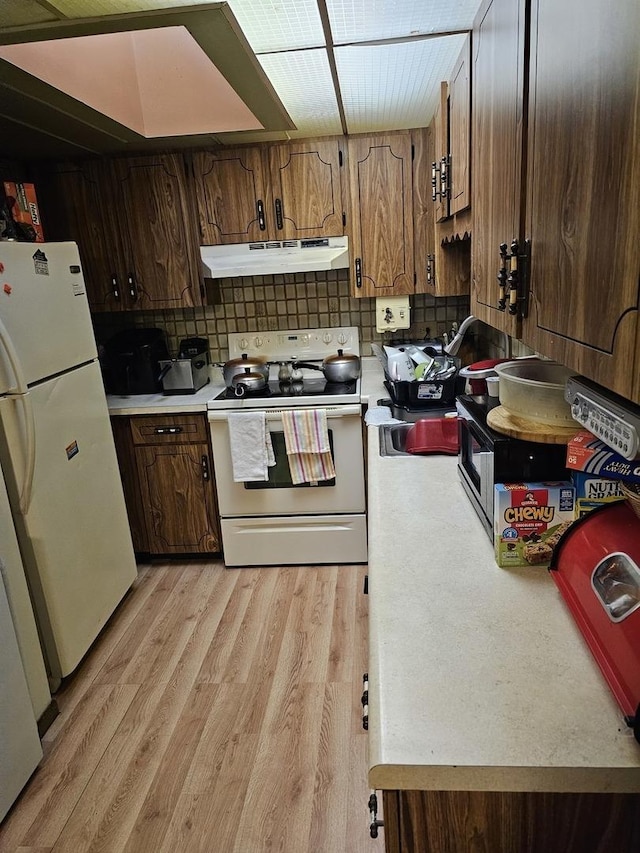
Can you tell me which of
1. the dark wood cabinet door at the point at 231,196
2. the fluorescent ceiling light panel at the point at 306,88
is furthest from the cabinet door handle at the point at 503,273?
the dark wood cabinet door at the point at 231,196

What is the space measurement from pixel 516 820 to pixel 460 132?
167 centimetres

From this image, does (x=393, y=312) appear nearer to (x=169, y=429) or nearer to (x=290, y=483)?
(x=290, y=483)

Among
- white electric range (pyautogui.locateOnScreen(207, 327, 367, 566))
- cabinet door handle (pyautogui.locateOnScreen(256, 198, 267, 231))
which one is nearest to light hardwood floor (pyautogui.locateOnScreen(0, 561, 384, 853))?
white electric range (pyautogui.locateOnScreen(207, 327, 367, 566))

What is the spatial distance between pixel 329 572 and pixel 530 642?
1.99m

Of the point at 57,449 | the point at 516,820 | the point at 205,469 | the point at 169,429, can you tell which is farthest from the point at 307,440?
the point at 516,820

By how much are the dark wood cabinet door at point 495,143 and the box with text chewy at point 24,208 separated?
168 cm

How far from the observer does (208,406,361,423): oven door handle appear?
2.71m

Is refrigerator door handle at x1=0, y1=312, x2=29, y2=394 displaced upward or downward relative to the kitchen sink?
upward

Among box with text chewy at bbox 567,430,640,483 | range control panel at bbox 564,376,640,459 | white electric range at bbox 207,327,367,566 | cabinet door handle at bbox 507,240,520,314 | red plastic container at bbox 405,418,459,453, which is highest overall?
cabinet door handle at bbox 507,240,520,314

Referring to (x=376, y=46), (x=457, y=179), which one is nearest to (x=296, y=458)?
(x=457, y=179)

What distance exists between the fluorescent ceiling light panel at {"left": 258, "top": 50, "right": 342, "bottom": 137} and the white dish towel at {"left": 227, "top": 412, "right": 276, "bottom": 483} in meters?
1.35

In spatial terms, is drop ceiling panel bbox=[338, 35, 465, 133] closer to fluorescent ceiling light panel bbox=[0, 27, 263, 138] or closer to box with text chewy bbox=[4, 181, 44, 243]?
fluorescent ceiling light panel bbox=[0, 27, 263, 138]

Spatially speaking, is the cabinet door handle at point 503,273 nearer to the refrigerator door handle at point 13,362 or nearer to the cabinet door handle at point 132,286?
the refrigerator door handle at point 13,362

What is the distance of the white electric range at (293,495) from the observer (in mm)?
2748
